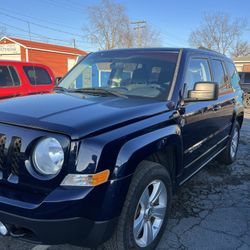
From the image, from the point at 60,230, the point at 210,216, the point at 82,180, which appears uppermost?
the point at 82,180

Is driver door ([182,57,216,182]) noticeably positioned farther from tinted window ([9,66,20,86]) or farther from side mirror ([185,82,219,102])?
tinted window ([9,66,20,86])

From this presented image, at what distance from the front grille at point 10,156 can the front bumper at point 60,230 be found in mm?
301

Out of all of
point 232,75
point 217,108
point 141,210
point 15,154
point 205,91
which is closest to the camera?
point 15,154

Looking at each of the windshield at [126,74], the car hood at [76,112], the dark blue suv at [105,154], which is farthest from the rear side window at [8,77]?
the car hood at [76,112]

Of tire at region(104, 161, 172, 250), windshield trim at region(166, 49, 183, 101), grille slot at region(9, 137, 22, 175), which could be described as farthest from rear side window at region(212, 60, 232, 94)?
grille slot at region(9, 137, 22, 175)

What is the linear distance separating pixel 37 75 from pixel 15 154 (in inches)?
274

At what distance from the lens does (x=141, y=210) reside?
2.57m

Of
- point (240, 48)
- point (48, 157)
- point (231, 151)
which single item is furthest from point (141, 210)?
point (240, 48)

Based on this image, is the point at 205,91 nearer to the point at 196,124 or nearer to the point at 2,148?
the point at 196,124

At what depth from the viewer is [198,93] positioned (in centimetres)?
307

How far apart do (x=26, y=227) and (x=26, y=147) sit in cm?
54

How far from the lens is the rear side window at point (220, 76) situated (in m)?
4.32

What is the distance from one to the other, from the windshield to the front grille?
1272mm

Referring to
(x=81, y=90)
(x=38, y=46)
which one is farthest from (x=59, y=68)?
(x=81, y=90)
